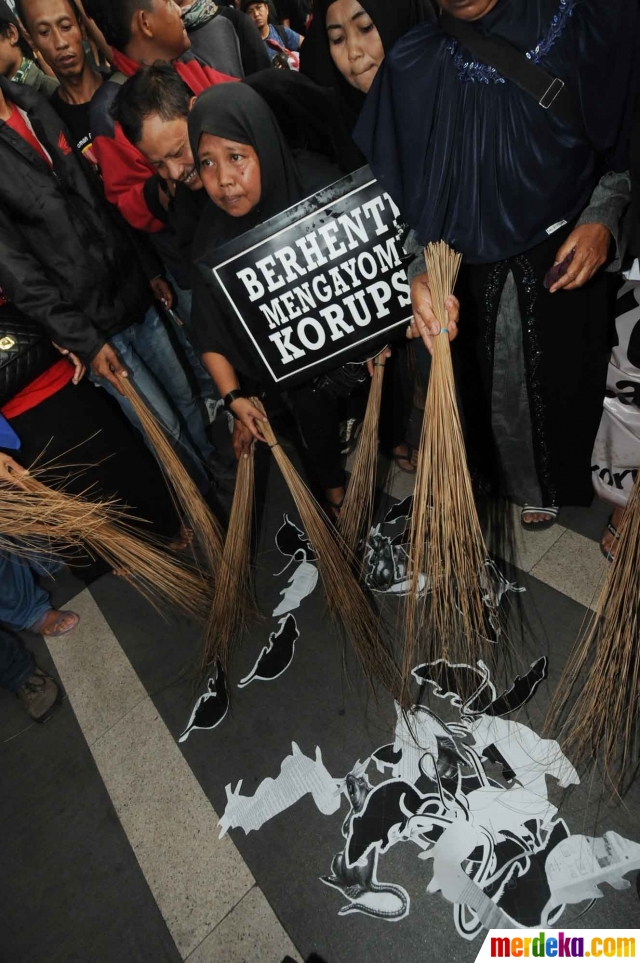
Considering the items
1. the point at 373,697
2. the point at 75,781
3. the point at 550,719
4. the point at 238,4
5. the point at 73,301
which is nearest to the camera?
the point at 550,719

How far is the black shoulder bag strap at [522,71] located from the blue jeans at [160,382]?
143 centimetres

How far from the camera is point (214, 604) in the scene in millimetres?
1865

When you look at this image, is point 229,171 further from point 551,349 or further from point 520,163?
point 551,349

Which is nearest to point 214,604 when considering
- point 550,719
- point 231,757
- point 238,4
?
point 231,757

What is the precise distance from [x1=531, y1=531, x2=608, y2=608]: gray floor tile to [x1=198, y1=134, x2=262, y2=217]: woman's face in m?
1.34

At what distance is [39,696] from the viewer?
194 cm

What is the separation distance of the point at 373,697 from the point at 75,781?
96cm

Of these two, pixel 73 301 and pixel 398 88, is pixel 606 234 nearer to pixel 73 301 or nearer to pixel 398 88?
pixel 398 88

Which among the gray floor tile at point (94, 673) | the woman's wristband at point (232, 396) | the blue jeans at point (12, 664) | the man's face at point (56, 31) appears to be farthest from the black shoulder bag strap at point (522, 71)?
the blue jeans at point (12, 664)

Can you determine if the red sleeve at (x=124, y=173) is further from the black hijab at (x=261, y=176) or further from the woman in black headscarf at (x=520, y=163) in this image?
the woman in black headscarf at (x=520, y=163)

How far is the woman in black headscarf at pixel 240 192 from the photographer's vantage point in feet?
4.50

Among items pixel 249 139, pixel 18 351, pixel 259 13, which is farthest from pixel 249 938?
pixel 259 13

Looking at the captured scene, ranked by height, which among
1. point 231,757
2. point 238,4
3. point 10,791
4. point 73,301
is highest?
point 238,4

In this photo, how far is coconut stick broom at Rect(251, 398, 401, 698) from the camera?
161 cm
